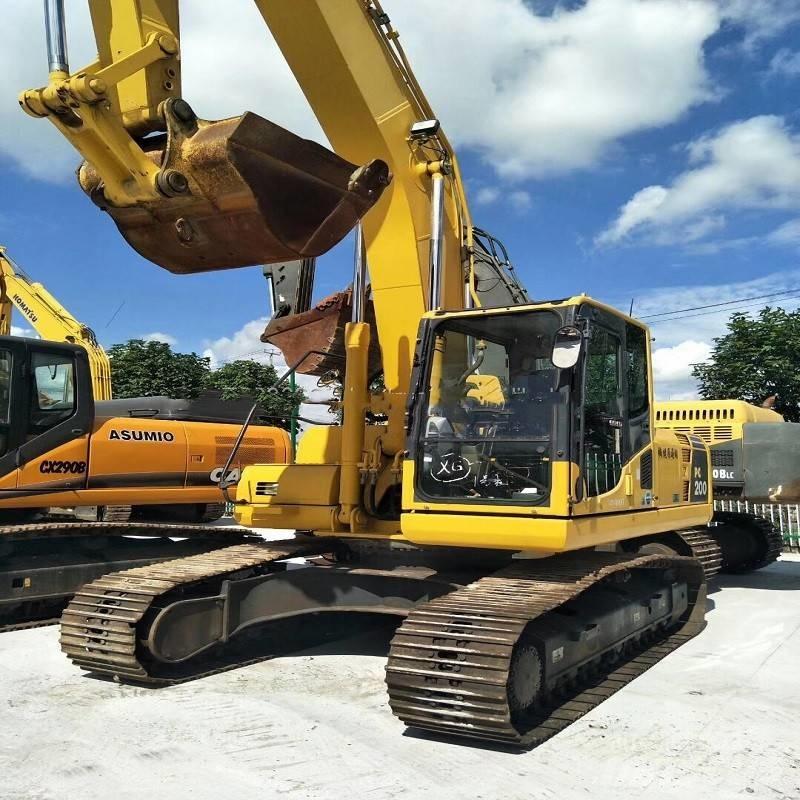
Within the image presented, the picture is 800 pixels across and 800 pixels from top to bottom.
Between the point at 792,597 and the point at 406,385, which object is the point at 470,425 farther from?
the point at 792,597

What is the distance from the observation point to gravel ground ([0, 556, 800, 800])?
12.7 ft

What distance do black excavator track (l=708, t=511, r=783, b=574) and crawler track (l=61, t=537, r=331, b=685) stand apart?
23.1 feet

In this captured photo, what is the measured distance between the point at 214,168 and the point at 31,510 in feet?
15.1

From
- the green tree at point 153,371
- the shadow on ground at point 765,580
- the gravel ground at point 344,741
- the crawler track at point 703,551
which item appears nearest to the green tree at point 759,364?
the shadow on ground at point 765,580

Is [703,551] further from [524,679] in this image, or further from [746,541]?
[524,679]

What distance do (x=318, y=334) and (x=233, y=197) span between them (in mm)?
2561

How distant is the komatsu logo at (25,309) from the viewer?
1334 cm

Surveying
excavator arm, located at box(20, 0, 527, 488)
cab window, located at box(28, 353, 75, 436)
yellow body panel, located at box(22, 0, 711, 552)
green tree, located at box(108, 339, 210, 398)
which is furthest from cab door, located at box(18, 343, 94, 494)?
green tree, located at box(108, 339, 210, 398)

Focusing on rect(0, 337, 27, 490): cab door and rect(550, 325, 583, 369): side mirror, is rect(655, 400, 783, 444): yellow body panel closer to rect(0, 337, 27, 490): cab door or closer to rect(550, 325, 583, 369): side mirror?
rect(550, 325, 583, 369): side mirror

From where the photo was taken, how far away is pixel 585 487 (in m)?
5.21

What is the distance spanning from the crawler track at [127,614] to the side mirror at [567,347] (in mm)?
2610

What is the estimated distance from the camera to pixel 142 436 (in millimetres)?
8516

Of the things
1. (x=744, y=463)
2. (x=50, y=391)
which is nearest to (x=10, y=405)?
(x=50, y=391)

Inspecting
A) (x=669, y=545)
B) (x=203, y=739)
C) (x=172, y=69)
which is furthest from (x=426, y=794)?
(x=669, y=545)
